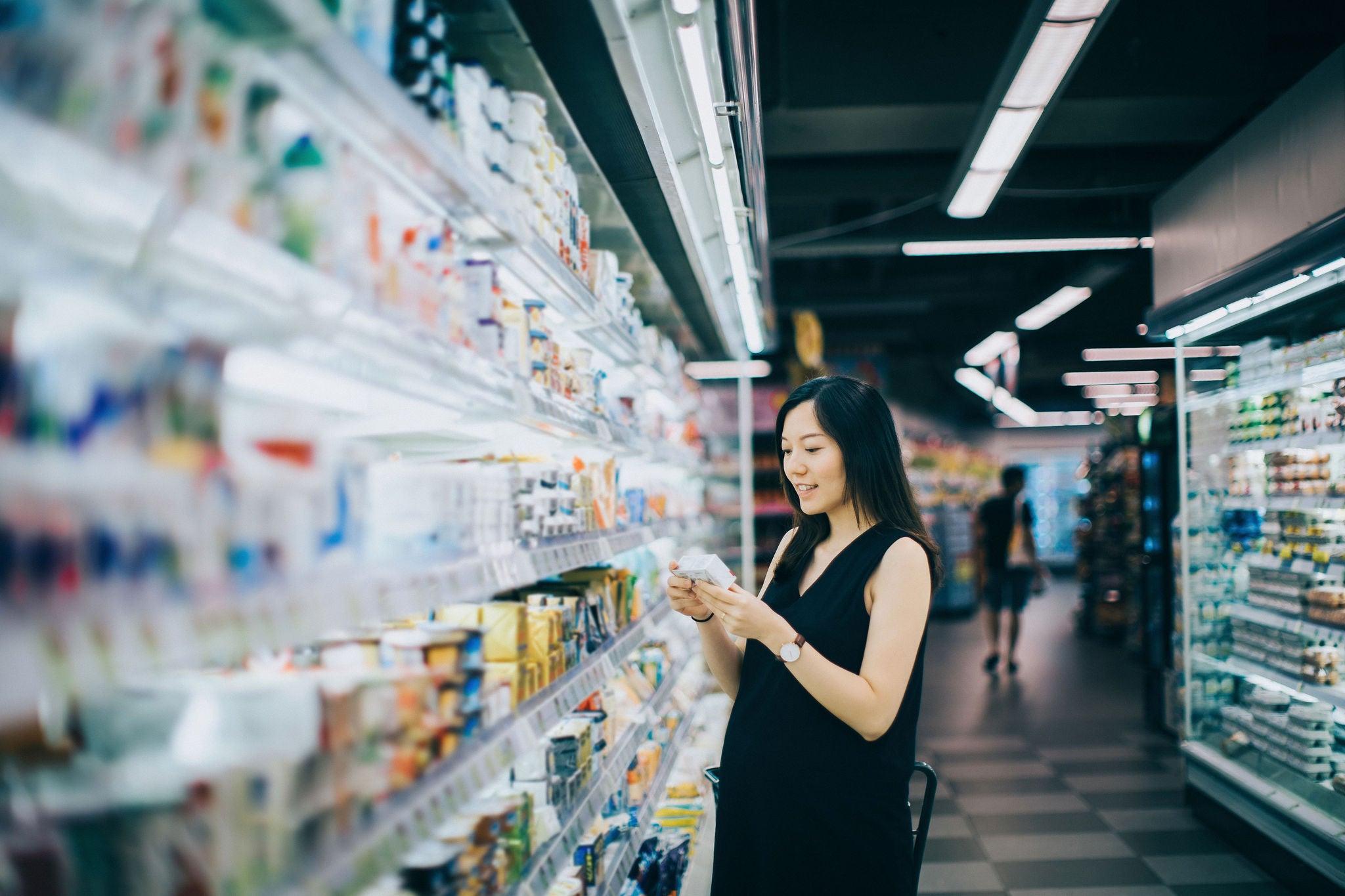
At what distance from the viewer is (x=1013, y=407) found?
15.7m

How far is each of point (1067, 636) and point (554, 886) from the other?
10.1 m

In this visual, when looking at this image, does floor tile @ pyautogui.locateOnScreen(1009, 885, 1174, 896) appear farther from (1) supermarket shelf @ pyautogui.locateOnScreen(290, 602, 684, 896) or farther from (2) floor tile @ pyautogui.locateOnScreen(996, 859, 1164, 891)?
(1) supermarket shelf @ pyautogui.locateOnScreen(290, 602, 684, 896)

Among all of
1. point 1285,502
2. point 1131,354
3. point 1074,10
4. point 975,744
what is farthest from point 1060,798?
point 1131,354

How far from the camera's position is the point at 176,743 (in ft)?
2.87

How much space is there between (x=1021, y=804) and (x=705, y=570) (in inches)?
151

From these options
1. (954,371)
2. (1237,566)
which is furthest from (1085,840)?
(954,371)

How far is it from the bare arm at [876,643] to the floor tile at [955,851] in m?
2.65

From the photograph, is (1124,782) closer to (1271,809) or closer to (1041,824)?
(1041,824)

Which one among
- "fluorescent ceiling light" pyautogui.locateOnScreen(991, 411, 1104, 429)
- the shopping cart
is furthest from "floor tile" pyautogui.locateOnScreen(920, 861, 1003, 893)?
"fluorescent ceiling light" pyautogui.locateOnScreen(991, 411, 1104, 429)

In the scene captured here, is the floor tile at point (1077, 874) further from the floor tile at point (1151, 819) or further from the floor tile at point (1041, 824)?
the floor tile at point (1151, 819)

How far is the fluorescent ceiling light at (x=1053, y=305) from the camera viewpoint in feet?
24.3

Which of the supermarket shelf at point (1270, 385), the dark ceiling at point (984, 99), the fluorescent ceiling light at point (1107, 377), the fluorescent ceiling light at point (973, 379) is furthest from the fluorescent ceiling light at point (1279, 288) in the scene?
the fluorescent ceiling light at point (1107, 377)

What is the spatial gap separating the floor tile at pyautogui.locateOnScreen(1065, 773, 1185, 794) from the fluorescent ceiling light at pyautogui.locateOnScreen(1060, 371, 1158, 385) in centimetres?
1089

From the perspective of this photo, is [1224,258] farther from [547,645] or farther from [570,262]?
[547,645]
